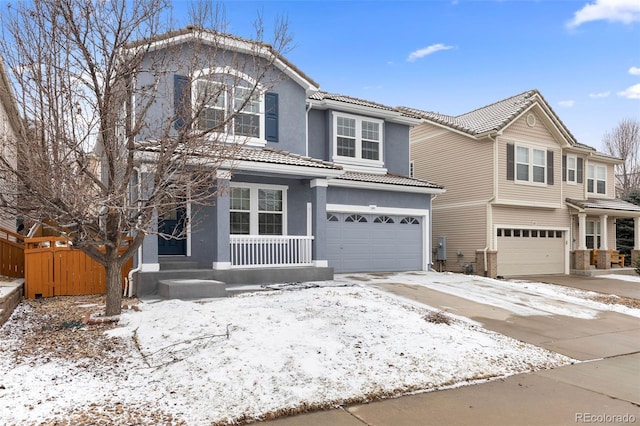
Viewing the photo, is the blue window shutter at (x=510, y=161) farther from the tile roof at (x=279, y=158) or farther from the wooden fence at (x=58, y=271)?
the wooden fence at (x=58, y=271)

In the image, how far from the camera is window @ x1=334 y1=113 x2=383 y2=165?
16562 millimetres

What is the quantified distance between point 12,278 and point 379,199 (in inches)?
439

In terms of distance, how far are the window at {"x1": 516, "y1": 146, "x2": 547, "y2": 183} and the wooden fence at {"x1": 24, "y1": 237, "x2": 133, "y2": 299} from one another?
1607 cm

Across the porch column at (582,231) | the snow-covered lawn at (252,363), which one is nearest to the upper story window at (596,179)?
the porch column at (582,231)

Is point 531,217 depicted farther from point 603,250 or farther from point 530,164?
point 603,250

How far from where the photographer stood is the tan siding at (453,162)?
62.5ft

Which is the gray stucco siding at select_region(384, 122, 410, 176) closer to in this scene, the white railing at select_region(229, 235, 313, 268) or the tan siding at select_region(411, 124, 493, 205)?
the tan siding at select_region(411, 124, 493, 205)

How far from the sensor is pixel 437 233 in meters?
21.1

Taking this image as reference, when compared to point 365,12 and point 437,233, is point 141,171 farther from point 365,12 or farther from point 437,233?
point 437,233

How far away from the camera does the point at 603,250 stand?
22484mm

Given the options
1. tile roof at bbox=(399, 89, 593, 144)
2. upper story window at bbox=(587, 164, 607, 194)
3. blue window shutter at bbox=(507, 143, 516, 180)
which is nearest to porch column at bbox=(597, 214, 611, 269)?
upper story window at bbox=(587, 164, 607, 194)

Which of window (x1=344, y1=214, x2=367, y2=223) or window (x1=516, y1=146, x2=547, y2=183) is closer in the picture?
window (x1=344, y1=214, x2=367, y2=223)

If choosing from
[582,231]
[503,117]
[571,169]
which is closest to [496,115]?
[503,117]

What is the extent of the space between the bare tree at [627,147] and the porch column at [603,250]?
16.1 metres
